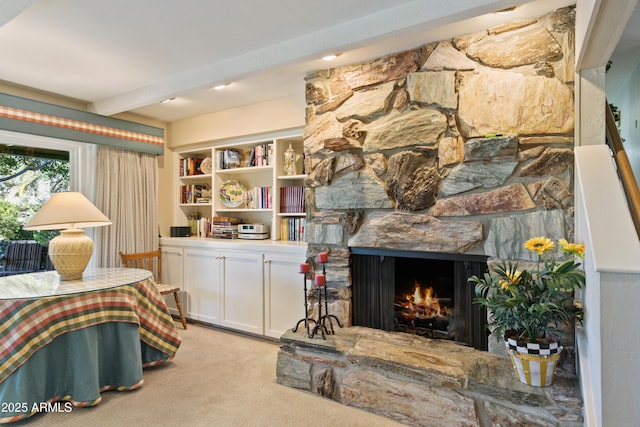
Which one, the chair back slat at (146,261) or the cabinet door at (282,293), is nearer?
the cabinet door at (282,293)

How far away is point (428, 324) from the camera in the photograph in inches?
98.0

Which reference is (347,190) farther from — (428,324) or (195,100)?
(195,100)

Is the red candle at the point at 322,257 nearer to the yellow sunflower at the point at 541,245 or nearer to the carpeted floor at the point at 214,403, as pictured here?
the carpeted floor at the point at 214,403

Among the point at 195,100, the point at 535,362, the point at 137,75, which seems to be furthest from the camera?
the point at 195,100

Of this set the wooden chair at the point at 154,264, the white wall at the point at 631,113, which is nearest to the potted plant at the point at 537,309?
the white wall at the point at 631,113

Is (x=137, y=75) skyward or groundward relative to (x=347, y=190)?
skyward

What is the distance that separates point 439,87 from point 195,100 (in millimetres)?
2305

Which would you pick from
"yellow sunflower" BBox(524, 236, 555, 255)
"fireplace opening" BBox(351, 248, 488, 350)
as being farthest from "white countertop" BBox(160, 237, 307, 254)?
"yellow sunflower" BBox(524, 236, 555, 255)

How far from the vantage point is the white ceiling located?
6.07ft

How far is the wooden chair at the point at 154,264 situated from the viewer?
3.48 m

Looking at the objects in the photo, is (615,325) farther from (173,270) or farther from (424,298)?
(173,270)

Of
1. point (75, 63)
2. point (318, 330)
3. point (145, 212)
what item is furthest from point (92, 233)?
point (318, 330)

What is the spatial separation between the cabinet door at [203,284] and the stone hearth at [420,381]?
4.45ft

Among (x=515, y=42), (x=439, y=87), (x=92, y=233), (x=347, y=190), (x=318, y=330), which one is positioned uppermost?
(x=515, y=42)
